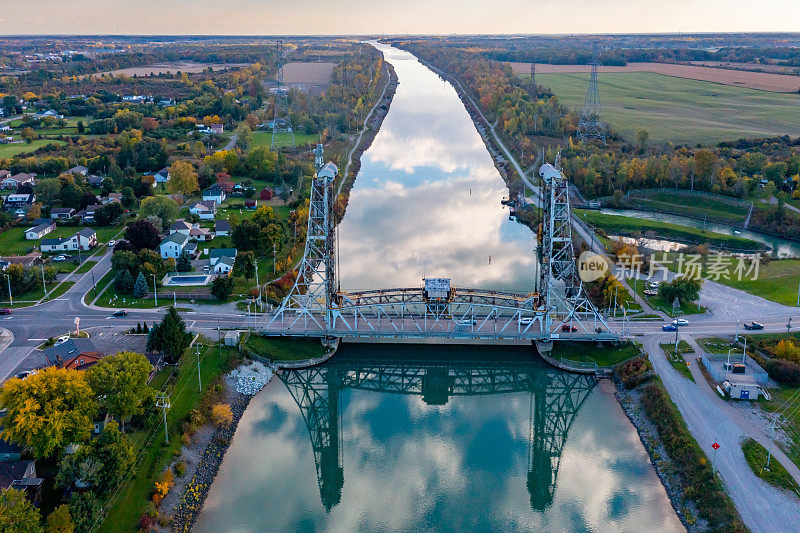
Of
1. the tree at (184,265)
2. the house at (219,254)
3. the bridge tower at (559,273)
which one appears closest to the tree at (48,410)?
the tree at (184,265)

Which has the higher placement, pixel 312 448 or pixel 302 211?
pixel 302 211

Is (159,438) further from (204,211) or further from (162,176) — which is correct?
(162,176)

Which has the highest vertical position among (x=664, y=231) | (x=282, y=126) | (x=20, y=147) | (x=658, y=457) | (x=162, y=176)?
(x=282, y=126)

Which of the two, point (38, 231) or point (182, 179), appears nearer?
point (38, 231)

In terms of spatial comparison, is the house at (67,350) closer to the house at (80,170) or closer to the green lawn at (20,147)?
the house at (80,170)

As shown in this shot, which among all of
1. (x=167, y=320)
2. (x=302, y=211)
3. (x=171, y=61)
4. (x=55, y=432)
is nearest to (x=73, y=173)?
(x=302, y=211)

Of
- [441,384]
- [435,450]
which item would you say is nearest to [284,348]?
[441,384]

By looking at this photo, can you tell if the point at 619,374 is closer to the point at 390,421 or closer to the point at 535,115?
the point at 390,421
